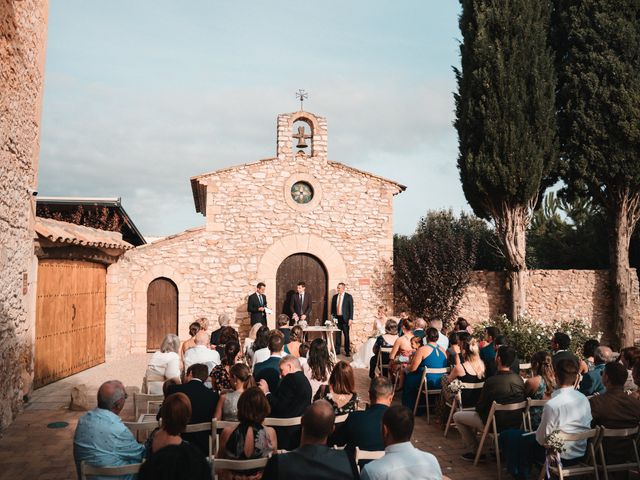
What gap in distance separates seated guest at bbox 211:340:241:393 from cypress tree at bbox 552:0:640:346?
11287 millimetres

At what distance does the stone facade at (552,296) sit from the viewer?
14047 mm

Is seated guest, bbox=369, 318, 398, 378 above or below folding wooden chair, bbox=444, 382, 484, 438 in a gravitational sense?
above

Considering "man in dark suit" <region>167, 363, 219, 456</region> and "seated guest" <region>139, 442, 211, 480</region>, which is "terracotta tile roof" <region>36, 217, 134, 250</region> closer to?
"man in dark suit" <region>167, 363, 219, 456</region>

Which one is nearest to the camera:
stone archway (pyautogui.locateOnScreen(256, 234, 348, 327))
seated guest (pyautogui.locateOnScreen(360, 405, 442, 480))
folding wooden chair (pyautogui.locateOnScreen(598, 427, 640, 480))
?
seated guest (pyautogui.locateOnScreen(360, 405, 442, 480))

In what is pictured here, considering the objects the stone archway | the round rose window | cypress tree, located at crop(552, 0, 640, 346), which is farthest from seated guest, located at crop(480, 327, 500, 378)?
cypress tree, located at crop(552, 0, 640, 346)

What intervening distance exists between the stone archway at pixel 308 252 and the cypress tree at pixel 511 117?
3961mm

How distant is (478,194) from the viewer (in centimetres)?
1374

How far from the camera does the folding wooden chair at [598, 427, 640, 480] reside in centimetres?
433

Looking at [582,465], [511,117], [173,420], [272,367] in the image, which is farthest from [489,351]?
[511,117]

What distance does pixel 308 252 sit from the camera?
13.7 metres

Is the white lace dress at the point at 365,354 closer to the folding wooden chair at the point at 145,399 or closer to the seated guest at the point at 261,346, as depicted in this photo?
the seated guest at the point at 261,346

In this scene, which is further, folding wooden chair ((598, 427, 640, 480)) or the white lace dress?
the white lace dress

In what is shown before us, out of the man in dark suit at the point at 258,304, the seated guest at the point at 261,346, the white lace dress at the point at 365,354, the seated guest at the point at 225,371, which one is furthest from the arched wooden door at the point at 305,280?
the seated guest at the point at 225,371

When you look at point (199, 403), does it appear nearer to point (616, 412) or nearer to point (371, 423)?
point (371, 423)
